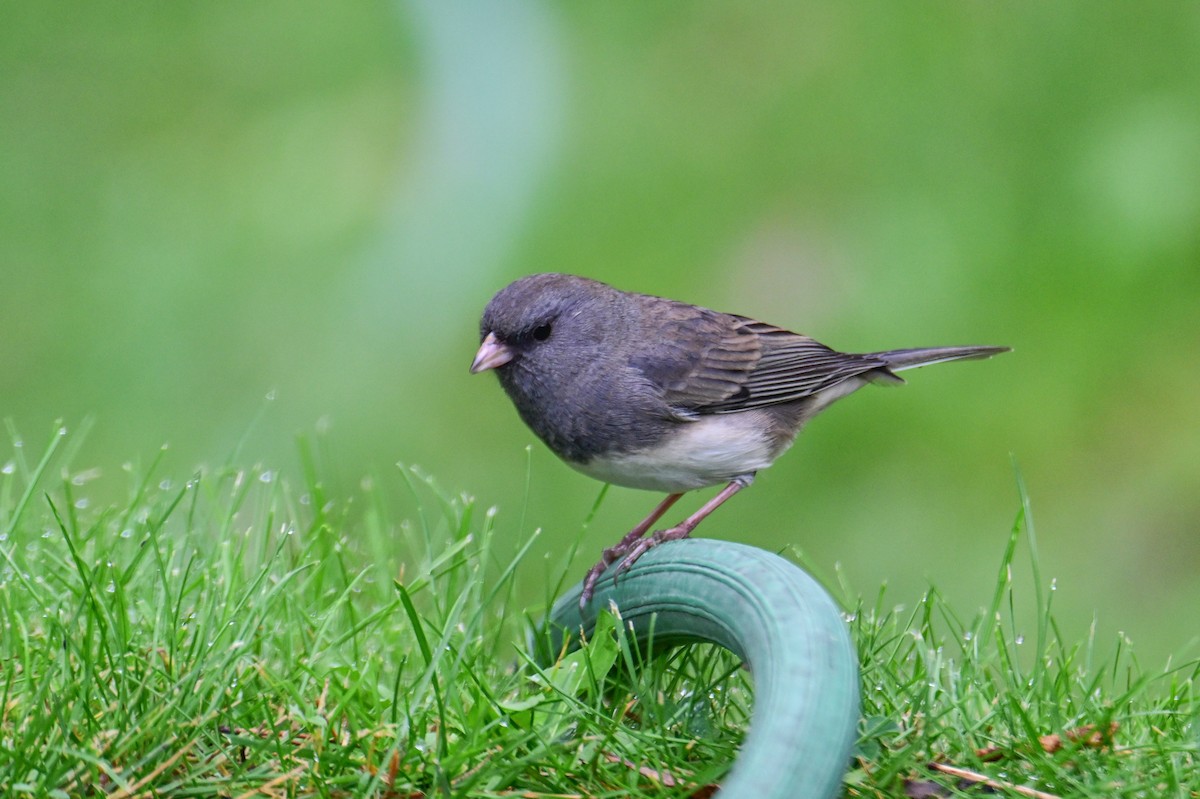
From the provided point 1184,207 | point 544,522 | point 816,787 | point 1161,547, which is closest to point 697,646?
point 816,787

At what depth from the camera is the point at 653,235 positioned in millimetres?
4645

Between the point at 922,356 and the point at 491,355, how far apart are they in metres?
0.96

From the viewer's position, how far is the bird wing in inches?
116

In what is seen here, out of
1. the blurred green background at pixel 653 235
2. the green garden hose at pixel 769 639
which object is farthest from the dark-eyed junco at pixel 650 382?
the blurred green background at pixel 653 235

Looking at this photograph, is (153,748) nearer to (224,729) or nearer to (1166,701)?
(224,729)

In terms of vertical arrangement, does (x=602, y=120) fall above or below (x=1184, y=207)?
above

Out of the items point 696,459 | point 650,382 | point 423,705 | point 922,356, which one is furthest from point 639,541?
point 922,356

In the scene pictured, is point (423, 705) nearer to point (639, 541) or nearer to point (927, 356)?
point (639, 541)

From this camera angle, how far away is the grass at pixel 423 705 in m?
1.86

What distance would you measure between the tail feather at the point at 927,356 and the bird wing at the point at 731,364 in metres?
0.02

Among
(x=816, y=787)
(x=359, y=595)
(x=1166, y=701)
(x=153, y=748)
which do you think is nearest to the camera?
(x=816, y=787)

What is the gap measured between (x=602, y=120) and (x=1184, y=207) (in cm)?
187

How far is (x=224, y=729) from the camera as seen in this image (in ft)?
6.48

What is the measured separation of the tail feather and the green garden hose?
1189mm
